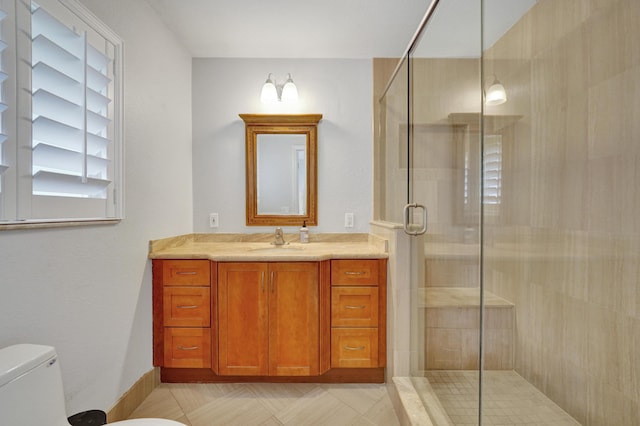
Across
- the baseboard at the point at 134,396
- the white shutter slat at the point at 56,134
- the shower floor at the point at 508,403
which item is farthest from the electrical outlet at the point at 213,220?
the shower floor at the point at 508,403

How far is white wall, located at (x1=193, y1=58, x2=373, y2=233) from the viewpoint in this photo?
2469 mm

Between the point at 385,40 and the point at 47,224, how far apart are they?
230cm

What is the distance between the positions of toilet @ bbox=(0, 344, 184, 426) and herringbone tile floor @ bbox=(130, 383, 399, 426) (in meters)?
0.78

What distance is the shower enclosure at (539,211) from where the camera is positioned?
0.95m

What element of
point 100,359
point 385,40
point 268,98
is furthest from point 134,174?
point 385,40

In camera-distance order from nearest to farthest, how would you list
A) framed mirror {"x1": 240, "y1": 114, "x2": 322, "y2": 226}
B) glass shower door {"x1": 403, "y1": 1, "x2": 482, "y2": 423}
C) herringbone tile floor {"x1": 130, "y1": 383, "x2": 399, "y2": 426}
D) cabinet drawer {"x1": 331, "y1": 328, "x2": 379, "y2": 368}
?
glass shower door {"x1": 403, "y1": 1, "x2": 482, "y2": 423}, herringbone tile floor {"x1": 130, "y1": 383, "x2": 399, "y2": 426}, cabinet drawer {"x1": 331, "y1": 328, "x2": 379, "y2": 368}, framed mirror {"x1": 240, "y1": 114, "x2": 322, "y2": 226}

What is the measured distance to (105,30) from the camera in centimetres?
146

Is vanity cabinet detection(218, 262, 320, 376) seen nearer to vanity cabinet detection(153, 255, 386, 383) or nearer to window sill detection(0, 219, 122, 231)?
vanity cabinet detection(153, 255, 386, 383)

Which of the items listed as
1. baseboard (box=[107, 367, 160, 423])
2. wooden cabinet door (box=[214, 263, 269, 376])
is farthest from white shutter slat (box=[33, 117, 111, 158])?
baseboard (box=[107, 367, 160, 423])

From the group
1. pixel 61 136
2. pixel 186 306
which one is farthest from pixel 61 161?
pixel 186 306

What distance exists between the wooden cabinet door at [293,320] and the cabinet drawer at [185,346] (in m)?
0.46

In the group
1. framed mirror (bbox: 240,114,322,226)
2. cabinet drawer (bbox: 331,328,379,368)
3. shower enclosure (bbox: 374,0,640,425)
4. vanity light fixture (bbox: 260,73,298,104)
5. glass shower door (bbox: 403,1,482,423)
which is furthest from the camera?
framed mirror (bbox: 240,114,322,226)

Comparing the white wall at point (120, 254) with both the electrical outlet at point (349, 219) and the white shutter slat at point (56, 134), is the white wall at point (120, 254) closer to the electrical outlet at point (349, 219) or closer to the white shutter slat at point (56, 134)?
the white shutter slat at point (56, 134)

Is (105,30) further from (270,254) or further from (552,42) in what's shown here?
(552,42)
